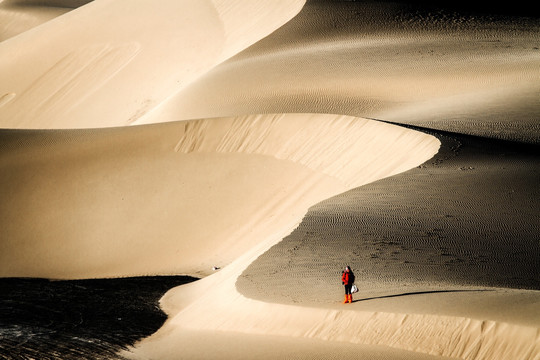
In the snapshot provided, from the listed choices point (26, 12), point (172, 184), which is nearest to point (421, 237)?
point (172, 184)

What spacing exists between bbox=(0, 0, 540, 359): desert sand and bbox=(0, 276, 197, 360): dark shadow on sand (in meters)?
0.49

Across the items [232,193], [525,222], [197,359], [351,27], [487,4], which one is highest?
[487,4]

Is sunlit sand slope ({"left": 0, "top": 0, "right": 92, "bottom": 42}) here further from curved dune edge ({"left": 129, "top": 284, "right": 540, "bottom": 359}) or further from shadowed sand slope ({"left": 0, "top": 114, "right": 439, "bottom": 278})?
curved dune edge ({"left": 129, "top": 284, "right": 540, "bottom": 359})

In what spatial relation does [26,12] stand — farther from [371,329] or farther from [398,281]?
[371,329]

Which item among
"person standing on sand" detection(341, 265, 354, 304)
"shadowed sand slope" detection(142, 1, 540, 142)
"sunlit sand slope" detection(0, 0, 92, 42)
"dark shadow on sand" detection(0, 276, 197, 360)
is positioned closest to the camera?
"person standing on sand" detection(341, 265, 354, 304)

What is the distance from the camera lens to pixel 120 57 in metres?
40.6

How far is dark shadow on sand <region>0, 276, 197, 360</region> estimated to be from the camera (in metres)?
12.5

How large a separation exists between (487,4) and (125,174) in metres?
19.1

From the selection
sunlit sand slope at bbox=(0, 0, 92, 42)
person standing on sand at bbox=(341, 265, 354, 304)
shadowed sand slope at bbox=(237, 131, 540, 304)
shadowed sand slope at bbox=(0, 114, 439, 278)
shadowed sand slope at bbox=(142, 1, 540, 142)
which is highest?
sunlit sand slope at bbox=(0, 0, 92, 42)

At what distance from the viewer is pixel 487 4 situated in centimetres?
3659

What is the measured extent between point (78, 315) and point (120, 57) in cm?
2687

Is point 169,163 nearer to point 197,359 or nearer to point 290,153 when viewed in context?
point 290,153

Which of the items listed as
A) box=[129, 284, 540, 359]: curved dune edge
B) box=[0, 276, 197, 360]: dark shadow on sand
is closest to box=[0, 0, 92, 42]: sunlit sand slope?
box=[0, 276, 197, 360]: dark shadow on sand

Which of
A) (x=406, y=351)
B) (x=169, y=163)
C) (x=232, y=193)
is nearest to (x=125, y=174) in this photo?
(x=169, y=163)
